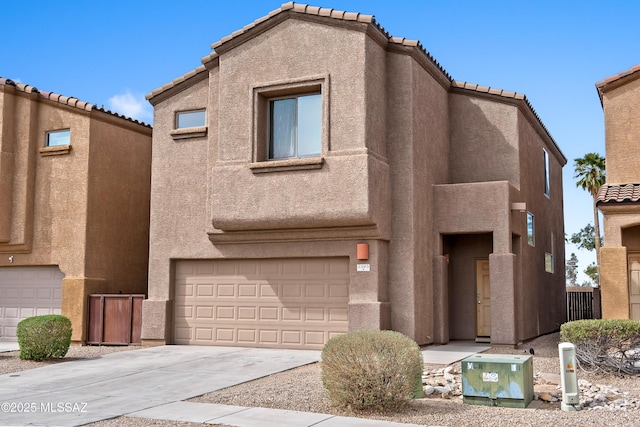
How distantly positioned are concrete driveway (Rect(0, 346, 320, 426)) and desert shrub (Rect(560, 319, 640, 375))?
539 centimetres

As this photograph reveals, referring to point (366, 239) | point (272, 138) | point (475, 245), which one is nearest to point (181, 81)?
point (272, 138)

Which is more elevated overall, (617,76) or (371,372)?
(617,76)

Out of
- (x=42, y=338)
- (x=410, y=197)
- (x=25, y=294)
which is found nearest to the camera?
(x=42, y=338)

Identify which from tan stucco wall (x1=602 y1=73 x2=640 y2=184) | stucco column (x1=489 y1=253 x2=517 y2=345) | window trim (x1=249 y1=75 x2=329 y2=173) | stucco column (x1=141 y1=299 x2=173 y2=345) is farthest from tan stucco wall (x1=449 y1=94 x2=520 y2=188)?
stucco column (x1=141 y1=299 x2=173 y2=345)

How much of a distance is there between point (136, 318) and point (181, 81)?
655cm

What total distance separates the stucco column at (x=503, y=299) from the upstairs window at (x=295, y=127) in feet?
17.0

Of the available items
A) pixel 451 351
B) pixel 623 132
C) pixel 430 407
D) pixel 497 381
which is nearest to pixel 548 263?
pixel 623 132

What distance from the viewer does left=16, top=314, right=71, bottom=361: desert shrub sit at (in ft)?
51.9

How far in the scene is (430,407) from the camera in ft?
33.2

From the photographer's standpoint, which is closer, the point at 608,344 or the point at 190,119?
the point at 608,344

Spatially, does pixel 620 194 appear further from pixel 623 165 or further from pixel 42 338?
pixel 42 338

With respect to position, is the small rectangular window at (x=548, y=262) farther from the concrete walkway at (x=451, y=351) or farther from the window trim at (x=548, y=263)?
the concrete walkway at (x=451, y=351)

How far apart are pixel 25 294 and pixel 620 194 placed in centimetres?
1661

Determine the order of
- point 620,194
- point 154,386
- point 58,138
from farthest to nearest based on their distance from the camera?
point 58,138 → point 620,194 → point 154,386
